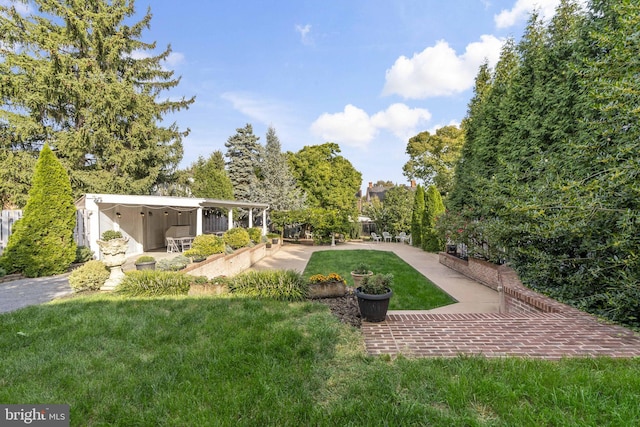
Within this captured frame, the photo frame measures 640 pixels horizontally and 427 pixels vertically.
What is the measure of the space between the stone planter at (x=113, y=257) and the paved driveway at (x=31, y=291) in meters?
0.84

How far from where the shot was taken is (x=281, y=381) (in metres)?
2.68

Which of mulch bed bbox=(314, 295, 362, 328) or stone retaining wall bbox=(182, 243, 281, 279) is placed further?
stone retaining wall bbox=(182, 243, 281, 279)

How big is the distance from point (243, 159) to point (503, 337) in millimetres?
23250

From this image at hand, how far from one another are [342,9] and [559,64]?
5956 mm

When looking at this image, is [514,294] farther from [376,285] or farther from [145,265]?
[145,265]

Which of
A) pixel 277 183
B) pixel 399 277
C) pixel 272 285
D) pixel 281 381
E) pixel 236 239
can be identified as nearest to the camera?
pixel 281 381

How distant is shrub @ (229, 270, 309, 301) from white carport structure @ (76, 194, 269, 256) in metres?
5.14

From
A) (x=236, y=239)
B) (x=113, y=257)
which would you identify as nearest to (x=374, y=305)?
(x=113, y=257)

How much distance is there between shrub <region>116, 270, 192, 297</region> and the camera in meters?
5.87

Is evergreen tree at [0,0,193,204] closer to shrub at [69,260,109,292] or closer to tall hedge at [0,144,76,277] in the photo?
tall hedge at [0,144,76,277]

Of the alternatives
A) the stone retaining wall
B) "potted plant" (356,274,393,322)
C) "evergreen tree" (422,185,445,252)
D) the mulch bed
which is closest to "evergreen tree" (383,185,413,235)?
"evergreen tree" (422,185,445,252)

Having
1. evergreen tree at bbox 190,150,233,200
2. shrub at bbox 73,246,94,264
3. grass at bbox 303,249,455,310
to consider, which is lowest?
grass at bbox 303,249,455,310

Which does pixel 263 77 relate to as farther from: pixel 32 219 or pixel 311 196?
pixel 311 196

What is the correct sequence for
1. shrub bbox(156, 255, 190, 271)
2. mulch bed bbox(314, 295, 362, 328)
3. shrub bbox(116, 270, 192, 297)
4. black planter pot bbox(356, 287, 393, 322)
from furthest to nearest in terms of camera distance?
1. shrub bbox(156, 255, 190, 271)
2. shrub bbox(116, 270, 192, 297)
3. mulch bed bbox(314, 295, 362, 328)
4. black planter pot bbox(356, 287, 393, 322)
